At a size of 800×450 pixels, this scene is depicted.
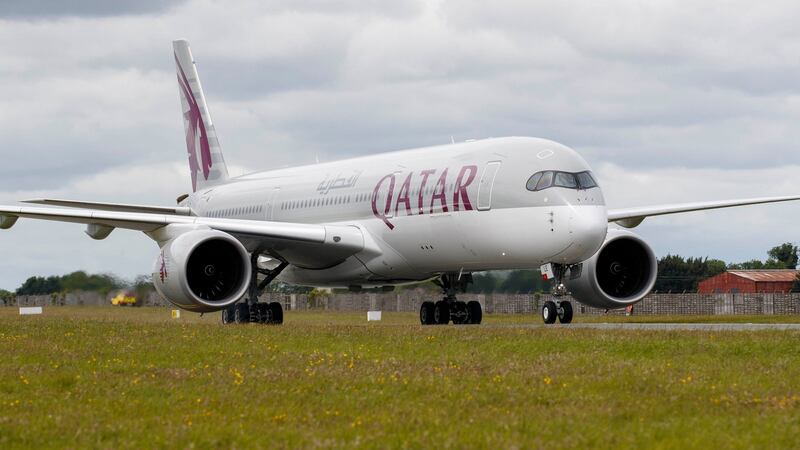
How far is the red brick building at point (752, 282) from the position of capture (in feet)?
254

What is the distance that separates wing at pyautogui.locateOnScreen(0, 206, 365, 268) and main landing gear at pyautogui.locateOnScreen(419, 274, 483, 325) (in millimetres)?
2524

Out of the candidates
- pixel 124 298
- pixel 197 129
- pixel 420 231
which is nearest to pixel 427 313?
pixel 420 231

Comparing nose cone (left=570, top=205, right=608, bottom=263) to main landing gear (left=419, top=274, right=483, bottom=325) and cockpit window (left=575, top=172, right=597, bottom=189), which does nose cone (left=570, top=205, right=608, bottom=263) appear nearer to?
cockpit window (left=575, top=172, right=597, bottom=189)

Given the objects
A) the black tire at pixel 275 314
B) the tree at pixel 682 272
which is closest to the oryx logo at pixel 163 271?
the black tire at pixel 275 314

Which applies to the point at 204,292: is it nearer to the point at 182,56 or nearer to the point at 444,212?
the point at 444,212

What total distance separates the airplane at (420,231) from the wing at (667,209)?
0.13ft

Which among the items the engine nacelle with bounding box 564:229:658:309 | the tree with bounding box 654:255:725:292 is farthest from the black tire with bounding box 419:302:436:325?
the tree with bounding box 654:255:725:292

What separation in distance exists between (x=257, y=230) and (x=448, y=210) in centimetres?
465

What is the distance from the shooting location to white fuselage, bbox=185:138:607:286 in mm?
25109

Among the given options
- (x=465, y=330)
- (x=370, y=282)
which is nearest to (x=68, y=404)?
(x=465, y=330)

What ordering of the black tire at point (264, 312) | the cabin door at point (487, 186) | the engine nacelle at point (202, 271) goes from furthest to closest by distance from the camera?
the black tire at point (264, 312) < the cabin door at point (487, 186) < the engine nacelle at point (202, 271)

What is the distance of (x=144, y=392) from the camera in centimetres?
1377

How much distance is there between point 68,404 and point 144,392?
1.00m

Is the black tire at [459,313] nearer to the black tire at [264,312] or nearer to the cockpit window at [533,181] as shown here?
the black tire at [264,312]
